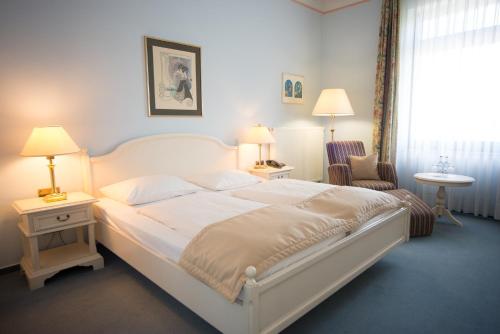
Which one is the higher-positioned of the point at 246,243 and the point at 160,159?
the point at 160,159

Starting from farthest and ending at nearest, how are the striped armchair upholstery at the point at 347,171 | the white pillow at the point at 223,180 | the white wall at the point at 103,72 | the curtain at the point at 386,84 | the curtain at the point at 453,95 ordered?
the curtain at the point at 386,84 < the striped armchair upholstery at the point at 347,171 < the curtain at the point at 453,95 < the white pillow at the point at 223,180 < the white wall at the point at 103,72

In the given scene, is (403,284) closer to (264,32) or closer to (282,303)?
(282,303)

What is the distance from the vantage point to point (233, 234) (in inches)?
64.5

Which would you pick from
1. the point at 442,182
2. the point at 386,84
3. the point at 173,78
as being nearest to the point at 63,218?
the point at 173,78

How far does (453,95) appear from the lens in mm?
3936

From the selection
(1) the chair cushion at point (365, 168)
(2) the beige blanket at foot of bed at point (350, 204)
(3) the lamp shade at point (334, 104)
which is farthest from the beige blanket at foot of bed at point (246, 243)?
(3) the lamp shade at point (334, 104)

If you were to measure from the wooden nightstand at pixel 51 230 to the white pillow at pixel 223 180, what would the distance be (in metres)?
1.05

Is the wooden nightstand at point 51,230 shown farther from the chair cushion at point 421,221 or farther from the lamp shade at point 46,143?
the chair cushion at point 421,221

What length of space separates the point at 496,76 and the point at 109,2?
4.24 m

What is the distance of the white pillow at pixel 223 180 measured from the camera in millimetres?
3111

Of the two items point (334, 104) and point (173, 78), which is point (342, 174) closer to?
point (334, 104)

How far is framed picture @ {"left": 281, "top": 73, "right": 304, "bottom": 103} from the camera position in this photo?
15.2 feet

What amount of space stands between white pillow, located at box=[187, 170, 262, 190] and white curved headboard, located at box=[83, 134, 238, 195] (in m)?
0.26

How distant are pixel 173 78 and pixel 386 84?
298 cm
